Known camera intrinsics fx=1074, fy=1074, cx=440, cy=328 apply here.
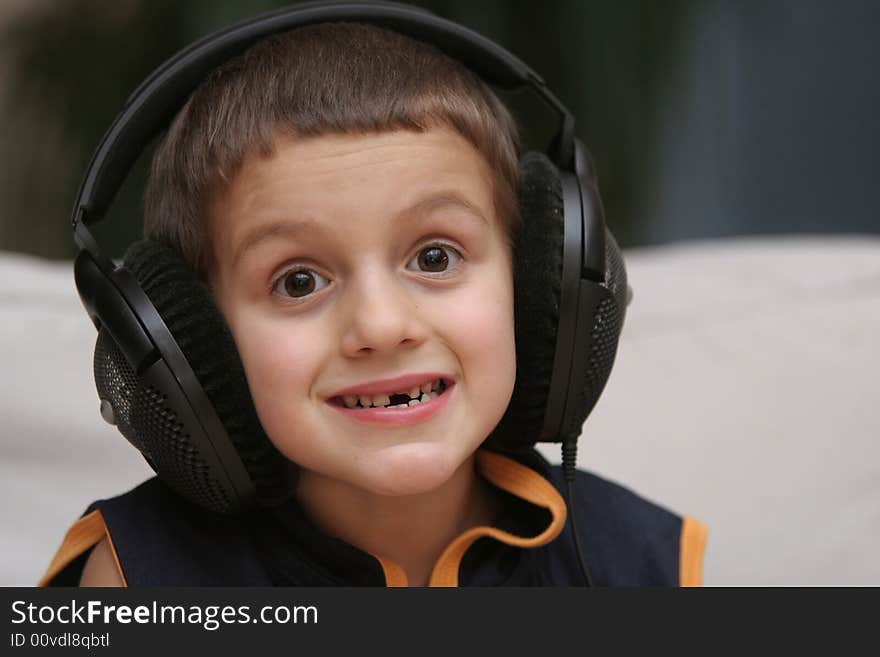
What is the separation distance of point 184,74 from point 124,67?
52.3 inches

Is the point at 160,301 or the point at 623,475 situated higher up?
the point at 160,301

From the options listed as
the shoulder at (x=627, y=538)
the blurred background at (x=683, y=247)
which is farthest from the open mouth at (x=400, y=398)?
the blurred background at (x=683, y=247)

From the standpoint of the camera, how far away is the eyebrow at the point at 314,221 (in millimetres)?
794

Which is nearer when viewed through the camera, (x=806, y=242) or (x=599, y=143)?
(x=806, y=242)

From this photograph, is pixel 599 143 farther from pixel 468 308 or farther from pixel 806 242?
pixel 468 308

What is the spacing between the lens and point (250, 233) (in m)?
0.82

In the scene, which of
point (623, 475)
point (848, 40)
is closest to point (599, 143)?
A: point (848, 40)

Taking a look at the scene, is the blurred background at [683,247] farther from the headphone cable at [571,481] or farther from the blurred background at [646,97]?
the headphone cable at [571,481]

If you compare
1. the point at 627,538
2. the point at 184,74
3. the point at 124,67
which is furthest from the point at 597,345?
the point at 124,67

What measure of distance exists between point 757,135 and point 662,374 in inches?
47.9

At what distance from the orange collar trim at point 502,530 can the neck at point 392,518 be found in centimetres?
2

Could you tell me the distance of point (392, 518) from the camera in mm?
937

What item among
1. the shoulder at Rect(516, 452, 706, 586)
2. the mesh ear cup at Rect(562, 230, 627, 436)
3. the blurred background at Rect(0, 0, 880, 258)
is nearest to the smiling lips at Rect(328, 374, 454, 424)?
the mesh ear cup at Rect(562, 230, 627, 436)

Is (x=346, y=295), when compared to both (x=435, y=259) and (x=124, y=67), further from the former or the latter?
(x=124, y=67)
